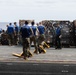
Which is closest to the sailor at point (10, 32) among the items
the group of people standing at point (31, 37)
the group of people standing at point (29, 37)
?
the group of people standing at point (29, 37)

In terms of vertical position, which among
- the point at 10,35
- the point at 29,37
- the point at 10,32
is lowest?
the point at 29,37

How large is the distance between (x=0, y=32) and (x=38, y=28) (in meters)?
13.0

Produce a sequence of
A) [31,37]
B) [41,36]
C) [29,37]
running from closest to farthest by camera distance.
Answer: [29,37] → [31,37] → [41,36]

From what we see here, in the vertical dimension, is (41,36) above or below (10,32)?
below

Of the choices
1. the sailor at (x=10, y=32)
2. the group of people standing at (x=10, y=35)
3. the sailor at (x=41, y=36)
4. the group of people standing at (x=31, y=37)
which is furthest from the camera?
the group of people standing at (x=10, y=35)

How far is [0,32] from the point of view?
39.6 meters

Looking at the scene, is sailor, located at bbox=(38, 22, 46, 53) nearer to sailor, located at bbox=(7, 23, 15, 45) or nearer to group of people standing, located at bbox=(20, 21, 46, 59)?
group of people standing, located at bbox=(20, 21, 46, 59)

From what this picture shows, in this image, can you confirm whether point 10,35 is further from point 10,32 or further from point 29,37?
point 29,37

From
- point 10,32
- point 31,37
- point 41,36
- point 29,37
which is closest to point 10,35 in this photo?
point 10,32

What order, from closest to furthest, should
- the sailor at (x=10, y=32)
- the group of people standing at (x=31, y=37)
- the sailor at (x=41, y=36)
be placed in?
the group of people standing at (x=31, y=37) < the sailor at (x=41, y=36) < the sailor at (x=10, y=32)

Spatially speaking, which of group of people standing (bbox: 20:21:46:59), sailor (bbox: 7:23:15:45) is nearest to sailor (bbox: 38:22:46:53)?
group of people standing (bbox: 20:21:46:59)

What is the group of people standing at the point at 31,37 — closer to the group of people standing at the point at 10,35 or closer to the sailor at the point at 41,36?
the sailor at the point at 41,36

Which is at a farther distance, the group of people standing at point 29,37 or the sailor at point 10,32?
the sailor at point 10,32

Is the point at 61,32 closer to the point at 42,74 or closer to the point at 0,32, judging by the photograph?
the point at 0,32
